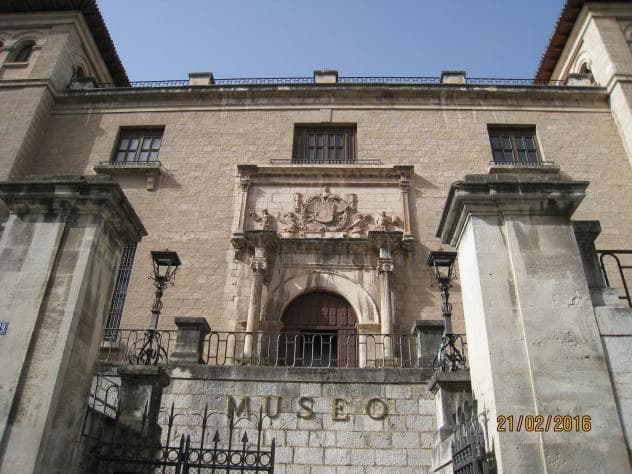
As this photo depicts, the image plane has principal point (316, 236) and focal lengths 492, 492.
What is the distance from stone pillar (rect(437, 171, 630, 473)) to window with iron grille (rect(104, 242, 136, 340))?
360 inches

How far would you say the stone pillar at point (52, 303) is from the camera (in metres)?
4.00

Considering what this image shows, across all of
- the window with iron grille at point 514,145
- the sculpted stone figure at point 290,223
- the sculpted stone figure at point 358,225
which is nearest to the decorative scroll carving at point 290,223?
the sculpted stone figure at point 290,223

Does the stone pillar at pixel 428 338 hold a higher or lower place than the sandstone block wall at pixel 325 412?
higher

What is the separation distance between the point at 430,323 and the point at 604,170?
8.42 m

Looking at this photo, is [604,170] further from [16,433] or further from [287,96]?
[16,433]

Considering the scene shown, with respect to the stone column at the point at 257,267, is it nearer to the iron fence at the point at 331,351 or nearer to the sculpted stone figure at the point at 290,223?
the iron fence at the point at 331,351

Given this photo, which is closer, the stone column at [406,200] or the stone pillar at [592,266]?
the stone pillar at [592,266]

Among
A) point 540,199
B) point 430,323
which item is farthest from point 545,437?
point 430,323

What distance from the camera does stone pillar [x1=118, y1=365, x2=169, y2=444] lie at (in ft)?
19.6

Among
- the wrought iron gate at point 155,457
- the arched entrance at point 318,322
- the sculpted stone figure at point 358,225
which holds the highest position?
the sculpted stone figure at point 358,225

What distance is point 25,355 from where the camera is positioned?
4.18 metres

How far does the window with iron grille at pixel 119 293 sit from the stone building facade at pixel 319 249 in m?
0.05

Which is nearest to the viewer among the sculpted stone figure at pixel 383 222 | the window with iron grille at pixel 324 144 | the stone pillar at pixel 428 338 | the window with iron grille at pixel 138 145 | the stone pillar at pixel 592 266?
the stone pillar at pixel 592 266
